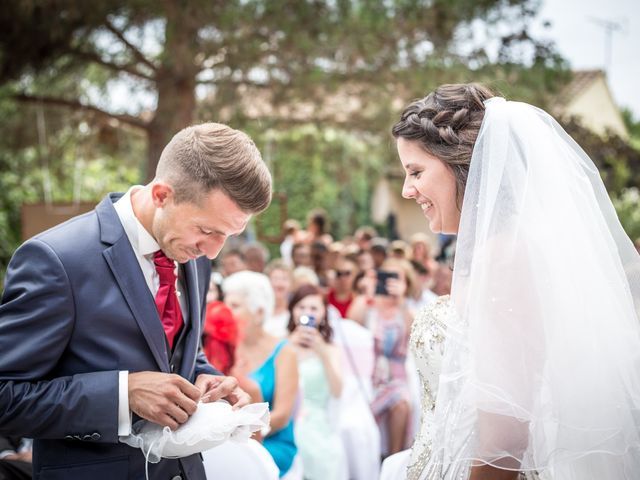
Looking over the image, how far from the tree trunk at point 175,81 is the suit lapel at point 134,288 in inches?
218

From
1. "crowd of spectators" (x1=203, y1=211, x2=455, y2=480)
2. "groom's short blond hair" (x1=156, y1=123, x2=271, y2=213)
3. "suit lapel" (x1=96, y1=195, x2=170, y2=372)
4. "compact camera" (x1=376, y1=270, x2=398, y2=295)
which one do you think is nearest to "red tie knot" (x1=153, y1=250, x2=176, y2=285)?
"suit lapel" (x1=96, y1=195, x2=170, y2=372)

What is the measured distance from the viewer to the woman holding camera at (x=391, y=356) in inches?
235

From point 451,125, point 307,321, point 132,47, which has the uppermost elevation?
point 132,47

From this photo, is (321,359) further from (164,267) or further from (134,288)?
(134,288)

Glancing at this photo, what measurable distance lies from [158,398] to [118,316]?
0.27 m

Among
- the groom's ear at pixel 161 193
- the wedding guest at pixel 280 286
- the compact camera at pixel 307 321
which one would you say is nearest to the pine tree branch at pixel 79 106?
the wedding guest at pixel 280 286

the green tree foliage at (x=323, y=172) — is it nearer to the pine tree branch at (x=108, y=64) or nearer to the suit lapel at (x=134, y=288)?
the pine tree branch at (x=108, y=64)

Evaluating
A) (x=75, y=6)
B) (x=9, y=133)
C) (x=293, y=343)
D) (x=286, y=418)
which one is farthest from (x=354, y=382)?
(x=9, y=133)

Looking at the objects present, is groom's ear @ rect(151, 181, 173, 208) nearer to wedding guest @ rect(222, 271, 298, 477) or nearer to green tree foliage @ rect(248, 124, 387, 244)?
wedding guest @ rect(222, 271, 298, 477)

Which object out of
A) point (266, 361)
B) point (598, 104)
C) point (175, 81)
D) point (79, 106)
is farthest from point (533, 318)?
point (598, 104)

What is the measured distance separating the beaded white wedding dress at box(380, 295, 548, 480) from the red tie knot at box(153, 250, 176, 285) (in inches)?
34.5

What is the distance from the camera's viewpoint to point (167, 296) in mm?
2266

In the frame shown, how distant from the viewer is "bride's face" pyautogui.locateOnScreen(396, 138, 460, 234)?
7.41 ft

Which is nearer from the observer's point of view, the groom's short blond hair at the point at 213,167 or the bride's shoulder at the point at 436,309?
the groom's short blond hair at the point at 213,167
